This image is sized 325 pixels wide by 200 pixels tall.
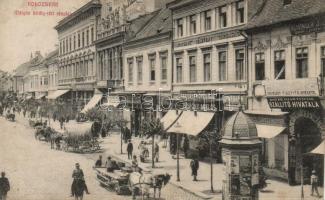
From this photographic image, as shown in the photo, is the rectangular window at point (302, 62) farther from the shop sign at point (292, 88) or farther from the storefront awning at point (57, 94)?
the storefront awning at point (57, 94)

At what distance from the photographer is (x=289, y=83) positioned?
1456 centimetres

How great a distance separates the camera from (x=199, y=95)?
19.6m

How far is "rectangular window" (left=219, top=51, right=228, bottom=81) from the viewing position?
1904cm

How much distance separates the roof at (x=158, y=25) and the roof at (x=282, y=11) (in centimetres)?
691

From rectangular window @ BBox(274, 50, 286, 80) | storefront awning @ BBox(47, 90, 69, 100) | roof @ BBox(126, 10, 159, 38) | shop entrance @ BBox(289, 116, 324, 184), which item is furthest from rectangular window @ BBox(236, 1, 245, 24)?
storefront awning @ BBox(47, 90, 69, 100)

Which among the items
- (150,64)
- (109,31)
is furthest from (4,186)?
(109,31)

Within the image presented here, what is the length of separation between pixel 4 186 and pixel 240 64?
9.59m

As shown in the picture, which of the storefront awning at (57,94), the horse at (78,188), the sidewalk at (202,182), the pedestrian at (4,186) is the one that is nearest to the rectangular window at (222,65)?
the sidewalk at (202,182)

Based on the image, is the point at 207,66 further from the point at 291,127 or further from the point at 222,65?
the point at 291,127

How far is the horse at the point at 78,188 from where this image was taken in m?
13.2

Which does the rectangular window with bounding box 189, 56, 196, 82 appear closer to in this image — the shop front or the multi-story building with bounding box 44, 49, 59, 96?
the shop front

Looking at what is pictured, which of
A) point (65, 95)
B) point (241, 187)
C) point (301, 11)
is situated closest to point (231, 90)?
point (301, 11)

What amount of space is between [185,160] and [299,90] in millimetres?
6327

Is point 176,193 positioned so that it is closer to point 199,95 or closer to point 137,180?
point 137,180
